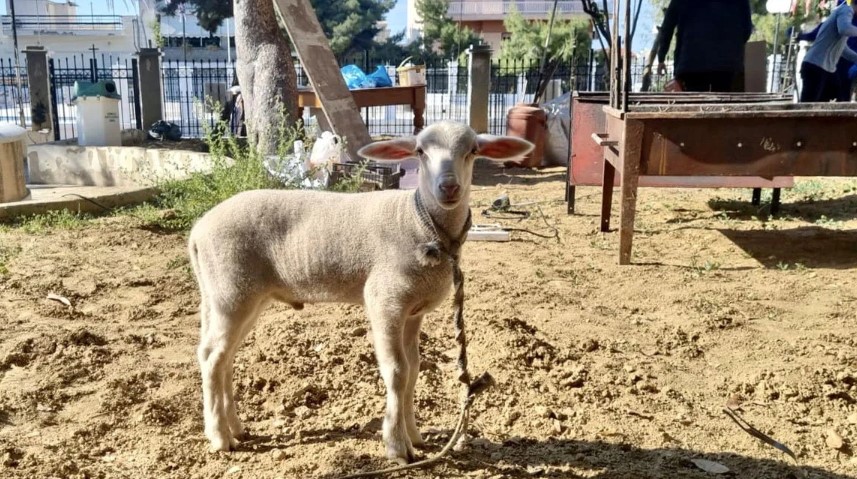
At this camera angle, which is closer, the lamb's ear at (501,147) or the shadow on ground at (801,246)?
the lamb's ear at (501,147)

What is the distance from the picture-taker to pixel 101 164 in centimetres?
992

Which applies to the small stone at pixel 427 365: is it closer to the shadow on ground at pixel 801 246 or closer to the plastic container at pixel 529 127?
the shadow on ground at pixel 801 246

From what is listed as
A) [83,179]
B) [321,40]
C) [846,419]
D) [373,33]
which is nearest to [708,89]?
[321,40]

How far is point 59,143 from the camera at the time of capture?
11.1m

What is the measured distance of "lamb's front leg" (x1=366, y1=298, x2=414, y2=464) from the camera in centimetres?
289

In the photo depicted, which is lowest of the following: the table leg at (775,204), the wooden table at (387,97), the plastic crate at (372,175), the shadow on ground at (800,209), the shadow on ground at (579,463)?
the shadow on ground at (579,463)

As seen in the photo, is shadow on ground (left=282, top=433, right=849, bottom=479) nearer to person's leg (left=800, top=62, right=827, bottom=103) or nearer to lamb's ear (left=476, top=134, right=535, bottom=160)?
lamb's ear (left=476, top=134, right=535, bottom=160)

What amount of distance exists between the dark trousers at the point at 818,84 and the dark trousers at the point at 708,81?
11.9 ft

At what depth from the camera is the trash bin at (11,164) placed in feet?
25.4

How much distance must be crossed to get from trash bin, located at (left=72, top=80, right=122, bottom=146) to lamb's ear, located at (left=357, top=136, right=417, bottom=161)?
9.95 m

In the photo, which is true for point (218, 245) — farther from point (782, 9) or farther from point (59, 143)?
point (782, 9)

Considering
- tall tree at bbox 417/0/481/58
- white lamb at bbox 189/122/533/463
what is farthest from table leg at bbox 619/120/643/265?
tall tree at bbox 417/0/481/58

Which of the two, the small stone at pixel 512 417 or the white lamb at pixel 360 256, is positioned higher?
the white lamb at pixel 360 256

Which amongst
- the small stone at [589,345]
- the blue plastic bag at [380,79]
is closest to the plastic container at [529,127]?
the blue plastic bag at [380,79]
